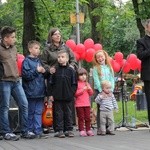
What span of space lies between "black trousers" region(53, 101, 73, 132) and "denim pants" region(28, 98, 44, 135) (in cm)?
28

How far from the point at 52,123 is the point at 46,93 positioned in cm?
74

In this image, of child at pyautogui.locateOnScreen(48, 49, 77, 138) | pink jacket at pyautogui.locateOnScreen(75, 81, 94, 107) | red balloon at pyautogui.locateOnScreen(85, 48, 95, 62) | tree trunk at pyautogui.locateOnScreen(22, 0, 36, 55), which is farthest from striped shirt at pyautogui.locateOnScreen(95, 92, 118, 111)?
tree trunk at pyautogui.locateOnScreen(22, 0, 36, 55)

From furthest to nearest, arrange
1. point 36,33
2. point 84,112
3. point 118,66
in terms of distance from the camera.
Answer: point 36,33
point 118,66
point 84,112

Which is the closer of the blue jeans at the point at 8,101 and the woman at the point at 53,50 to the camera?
the blue jeans at the point at 8,101

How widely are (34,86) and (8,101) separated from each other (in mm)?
621

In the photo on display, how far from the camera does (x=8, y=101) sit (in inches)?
351

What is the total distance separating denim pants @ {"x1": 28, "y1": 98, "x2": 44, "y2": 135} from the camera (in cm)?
931

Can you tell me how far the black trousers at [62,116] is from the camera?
364 inches

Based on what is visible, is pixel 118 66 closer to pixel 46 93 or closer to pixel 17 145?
pixel 46 93

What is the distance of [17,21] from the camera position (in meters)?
19.2

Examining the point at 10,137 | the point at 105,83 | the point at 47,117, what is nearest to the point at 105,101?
the point at 105,83

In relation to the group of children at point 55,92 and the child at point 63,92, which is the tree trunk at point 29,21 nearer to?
the group of children at point 55,92

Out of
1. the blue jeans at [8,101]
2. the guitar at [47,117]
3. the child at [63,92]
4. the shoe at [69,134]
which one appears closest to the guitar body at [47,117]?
the guitar at [47,117]

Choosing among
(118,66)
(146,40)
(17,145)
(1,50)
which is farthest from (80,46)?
(17,145)
